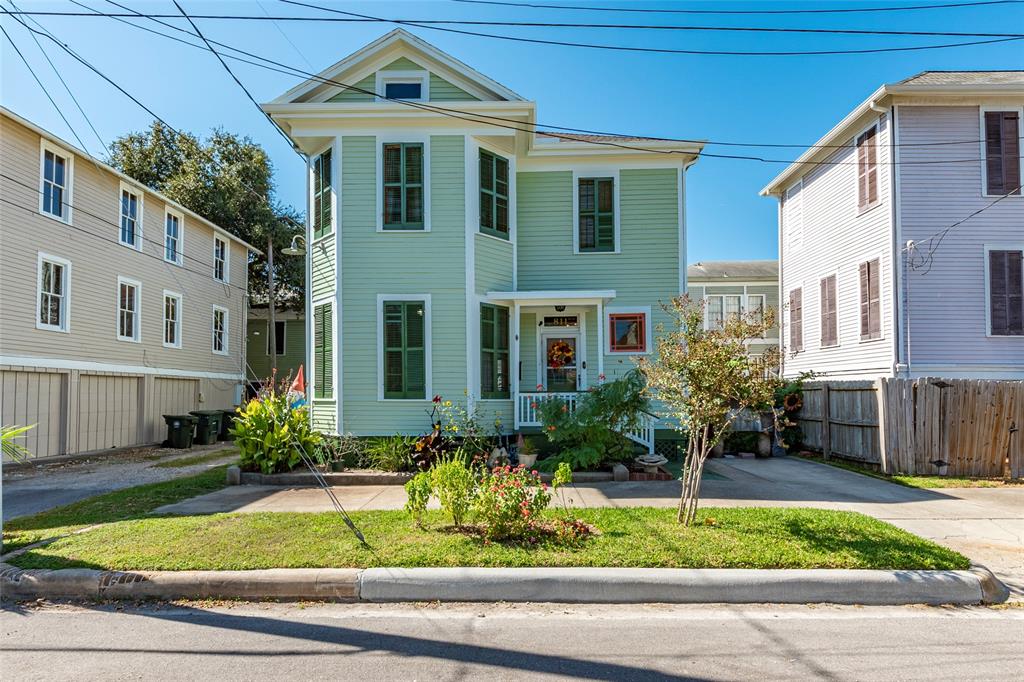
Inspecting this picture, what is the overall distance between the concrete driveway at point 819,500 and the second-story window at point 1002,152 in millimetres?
7329

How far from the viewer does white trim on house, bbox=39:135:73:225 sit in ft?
46.2

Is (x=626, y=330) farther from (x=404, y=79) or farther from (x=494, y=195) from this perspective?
(x=404, y=79)

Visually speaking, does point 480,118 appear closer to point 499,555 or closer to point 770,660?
point 499,555

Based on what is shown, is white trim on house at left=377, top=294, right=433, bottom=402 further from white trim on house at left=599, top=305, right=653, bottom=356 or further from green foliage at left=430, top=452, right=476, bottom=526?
green foliage at left=430, top=452, right=476, bottom=526

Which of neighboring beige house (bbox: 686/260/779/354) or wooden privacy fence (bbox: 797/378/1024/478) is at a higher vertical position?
neighboring beige house (bbox: 686/260/779/354)

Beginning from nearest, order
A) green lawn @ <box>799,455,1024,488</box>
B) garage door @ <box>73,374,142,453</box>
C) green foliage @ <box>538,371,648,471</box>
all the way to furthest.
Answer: green lawn @ <box>799,455,1024,488</box> → green foliage @ <box>538,371,648,471</box> → garage door @ <box>73,374,142,453</box>

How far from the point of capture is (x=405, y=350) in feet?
37.4

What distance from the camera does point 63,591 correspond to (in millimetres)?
5273

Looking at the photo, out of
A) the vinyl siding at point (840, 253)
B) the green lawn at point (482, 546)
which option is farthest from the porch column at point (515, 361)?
the vinyl siding at point (840, 253)

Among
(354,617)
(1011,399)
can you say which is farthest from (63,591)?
(1011,399)

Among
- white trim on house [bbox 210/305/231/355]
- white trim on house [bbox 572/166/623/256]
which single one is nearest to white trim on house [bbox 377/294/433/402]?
white trim on house [bbox 572/166/623/256]

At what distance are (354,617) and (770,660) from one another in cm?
312

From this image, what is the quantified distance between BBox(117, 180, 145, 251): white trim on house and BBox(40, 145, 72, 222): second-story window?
184cm

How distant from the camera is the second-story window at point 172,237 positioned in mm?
18984
